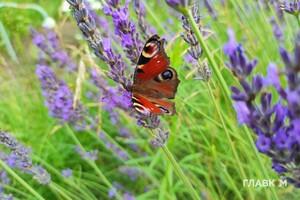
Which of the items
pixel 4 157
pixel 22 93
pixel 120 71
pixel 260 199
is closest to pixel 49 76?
pixel 4 157

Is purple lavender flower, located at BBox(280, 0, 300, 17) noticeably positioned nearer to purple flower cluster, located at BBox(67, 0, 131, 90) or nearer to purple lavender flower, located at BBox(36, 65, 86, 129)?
purple flower cluster, located at BBox(67, 0, 131, 90)

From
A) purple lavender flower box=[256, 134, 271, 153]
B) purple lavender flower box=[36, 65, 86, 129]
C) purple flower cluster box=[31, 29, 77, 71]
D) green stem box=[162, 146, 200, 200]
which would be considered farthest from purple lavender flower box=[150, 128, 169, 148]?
purple flower cluster box=[31, 29, 77, 71]

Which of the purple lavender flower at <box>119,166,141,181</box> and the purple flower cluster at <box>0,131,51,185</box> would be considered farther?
the purple lavender flower at <box>119,166,141,181</box>

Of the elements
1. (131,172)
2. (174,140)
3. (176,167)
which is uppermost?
(176,167)

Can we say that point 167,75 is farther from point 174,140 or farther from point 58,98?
point 174,140

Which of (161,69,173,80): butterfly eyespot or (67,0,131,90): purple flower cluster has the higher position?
(67,0,131,90): purple flower cluster

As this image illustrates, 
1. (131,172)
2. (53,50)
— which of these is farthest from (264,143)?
(53,50)
